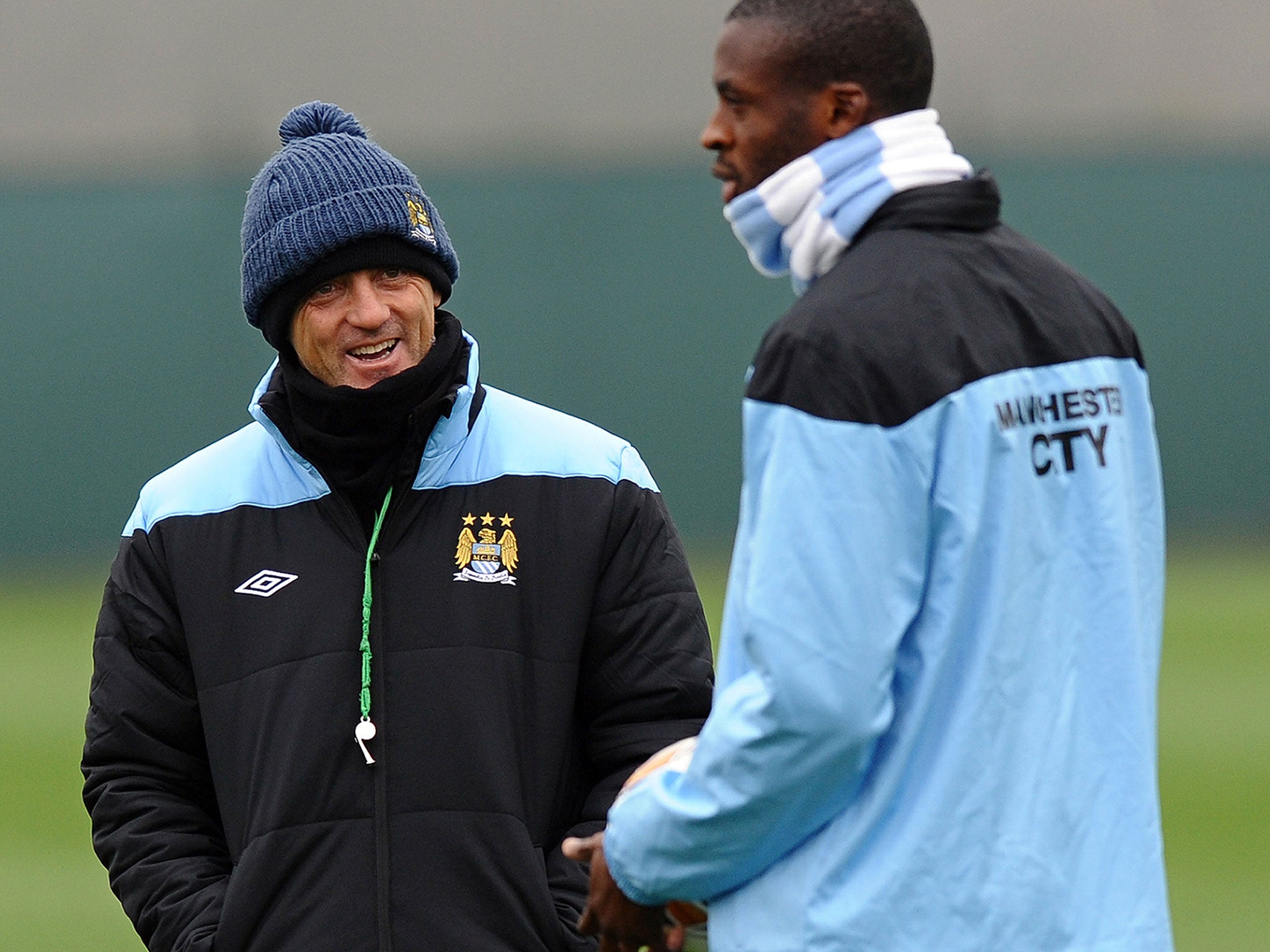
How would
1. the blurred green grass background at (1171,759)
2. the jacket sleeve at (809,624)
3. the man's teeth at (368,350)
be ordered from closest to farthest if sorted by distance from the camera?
the jacket sleeve at (809,624)
the man's teeth at (368,350)
the blurred green grass background at (1171,759)

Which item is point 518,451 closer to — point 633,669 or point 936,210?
point 633,669

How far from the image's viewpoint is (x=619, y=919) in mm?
2197

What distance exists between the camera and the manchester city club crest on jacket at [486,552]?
2793 mm

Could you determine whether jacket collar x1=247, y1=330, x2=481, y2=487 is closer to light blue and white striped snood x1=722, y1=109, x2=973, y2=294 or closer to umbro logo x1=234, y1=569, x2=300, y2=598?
umbro logo x1=234, y1=569, x2=300, y2=598

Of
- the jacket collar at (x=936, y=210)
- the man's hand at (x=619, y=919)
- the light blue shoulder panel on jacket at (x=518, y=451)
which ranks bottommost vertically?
the man's hand at (x=619, y=919)

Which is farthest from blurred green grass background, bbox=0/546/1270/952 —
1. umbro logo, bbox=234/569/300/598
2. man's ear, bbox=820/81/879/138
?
man's ear, bbox=820/81/879/138

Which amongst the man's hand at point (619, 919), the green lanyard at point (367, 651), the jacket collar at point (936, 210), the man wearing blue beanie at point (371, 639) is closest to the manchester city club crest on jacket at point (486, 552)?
the man wearing blue beanie at point (371, 639)

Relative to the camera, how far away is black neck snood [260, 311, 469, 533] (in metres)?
2.81

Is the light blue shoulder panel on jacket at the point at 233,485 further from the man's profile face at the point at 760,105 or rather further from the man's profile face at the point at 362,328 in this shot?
the man's profile face at the point at 760,105

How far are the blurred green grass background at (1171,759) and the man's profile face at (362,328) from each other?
375 cm

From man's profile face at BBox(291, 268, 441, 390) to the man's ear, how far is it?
97cm

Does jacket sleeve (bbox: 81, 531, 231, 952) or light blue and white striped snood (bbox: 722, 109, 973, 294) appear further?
jacket sleeve (bbox: 81, 531, 231, 952)

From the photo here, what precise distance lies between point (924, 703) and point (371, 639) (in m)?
1.00

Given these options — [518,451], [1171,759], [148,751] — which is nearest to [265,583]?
[148,751]
